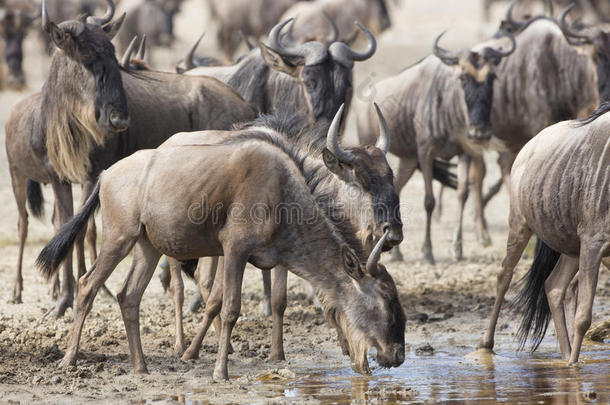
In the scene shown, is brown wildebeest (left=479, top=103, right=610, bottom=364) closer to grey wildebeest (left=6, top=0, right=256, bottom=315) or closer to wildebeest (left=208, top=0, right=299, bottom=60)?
grey wildebeest (left=6, top=0, right=256, bottom=315)

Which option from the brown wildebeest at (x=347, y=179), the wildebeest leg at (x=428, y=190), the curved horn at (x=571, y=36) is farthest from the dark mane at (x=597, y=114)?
the curved horn at (x=571, y=36)

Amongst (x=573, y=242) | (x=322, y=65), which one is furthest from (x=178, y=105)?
(x=573, y=242)

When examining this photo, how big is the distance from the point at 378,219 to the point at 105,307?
2.98m

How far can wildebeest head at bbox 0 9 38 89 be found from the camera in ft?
64.4

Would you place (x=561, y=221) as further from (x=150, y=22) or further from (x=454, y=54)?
(x=150, y=22)

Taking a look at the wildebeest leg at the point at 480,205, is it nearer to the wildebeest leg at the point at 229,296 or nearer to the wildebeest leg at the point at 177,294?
the wildebeest leg at the point at 177,294

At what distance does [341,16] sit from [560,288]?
513 inches

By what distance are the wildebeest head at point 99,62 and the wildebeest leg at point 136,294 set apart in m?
1.37

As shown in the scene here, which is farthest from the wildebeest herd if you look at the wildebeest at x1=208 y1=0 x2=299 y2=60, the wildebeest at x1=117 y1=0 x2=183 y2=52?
the wildebeest at x1=117 y1=0 x2=183 y2=52

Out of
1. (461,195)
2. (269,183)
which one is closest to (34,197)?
(269,183)

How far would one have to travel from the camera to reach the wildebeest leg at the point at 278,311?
6.82m

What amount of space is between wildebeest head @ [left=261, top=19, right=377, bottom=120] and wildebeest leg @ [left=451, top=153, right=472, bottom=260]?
283 cm

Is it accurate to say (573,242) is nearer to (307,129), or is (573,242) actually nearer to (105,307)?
(307,129)

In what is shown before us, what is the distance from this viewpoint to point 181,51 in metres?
25.8
